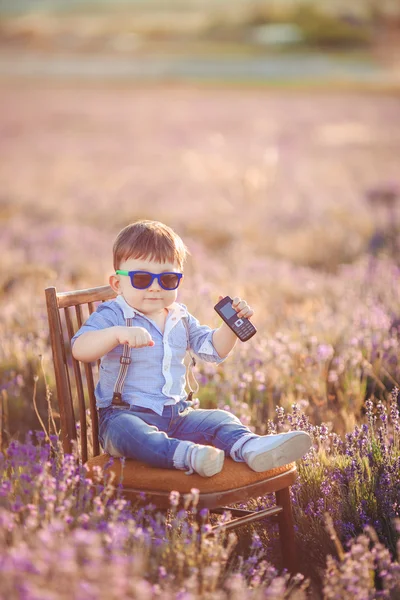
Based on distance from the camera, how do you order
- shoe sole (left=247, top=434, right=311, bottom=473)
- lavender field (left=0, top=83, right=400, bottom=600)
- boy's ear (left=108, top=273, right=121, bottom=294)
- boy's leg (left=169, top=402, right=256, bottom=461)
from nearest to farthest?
lavender field (left=0, top=83, right=400, bottom=600) → shoe sole (left=247, top=434, right=311, bottom=473) → boy's leg (left=169, top=402, right=256, bottom=461) → boy's ear (left=108, top=273, right=121, bottom=294)

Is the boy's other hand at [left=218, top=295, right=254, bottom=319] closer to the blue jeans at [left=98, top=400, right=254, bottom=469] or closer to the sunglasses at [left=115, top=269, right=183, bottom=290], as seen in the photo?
the sunglasses at [left=115, top=269, right=183, bottom=290]

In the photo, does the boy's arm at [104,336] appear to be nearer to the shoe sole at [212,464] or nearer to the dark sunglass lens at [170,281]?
the dark sunglass lens at [170,281]

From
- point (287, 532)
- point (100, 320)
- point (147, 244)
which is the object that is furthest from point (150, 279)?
point (287, 532)

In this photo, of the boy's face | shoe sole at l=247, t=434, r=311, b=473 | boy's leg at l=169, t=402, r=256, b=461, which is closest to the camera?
shoe sole at l=247, t=434, r=311, b=473

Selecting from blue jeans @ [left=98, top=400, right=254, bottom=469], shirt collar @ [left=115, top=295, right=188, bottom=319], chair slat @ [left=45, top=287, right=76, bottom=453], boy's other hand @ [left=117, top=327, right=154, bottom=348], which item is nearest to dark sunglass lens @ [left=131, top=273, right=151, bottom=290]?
shirt collar @ [left=115, top=295, right=188, bottom=319]

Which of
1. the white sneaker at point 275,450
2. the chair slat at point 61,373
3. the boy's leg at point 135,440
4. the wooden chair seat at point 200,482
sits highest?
the chair slat at point 61,373

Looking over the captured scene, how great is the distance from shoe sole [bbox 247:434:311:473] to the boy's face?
0.74 m

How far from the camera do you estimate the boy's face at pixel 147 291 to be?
129 inches

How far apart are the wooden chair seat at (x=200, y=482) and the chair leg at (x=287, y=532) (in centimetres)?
17

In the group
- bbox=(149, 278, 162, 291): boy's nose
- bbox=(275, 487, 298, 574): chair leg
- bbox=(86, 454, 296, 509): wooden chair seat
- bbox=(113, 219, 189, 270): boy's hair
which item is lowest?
bbox=(275, 487, 298, 574): chair leg

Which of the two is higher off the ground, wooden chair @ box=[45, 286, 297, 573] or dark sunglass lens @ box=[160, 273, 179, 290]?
dark sunglass lens @ box=[160, 273, 179, 290]

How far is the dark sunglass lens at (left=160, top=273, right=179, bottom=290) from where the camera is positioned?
3.25 meters

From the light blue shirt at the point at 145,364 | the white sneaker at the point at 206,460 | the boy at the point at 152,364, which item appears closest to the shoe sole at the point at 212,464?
the white sneaker at the point at 206,460

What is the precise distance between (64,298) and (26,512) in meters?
0.97
